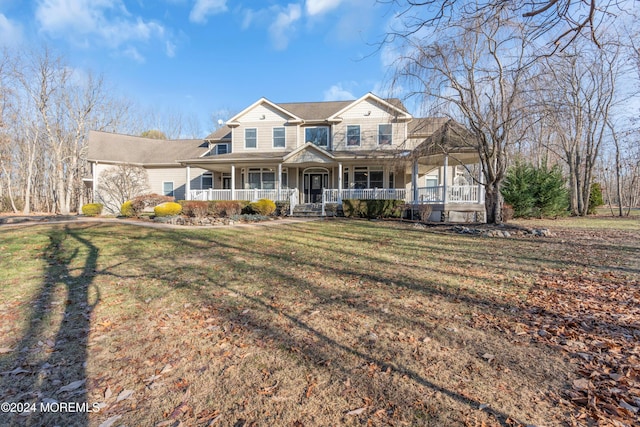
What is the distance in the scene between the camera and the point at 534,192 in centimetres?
1834

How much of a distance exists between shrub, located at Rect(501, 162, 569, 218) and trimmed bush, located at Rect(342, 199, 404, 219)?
7.54 metres

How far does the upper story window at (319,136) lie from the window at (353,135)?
1470 mm

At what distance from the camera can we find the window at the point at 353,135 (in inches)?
773

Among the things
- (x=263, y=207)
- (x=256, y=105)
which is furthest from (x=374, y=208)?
(x=256, y=105)

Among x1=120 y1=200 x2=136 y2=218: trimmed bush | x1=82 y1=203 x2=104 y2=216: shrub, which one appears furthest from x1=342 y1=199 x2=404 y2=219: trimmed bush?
x1=82 y1=203 x2=104 y2=216: shrub

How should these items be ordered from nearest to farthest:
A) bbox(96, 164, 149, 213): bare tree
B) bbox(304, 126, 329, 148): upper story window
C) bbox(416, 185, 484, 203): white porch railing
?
bbox(416, 185, 484, 203): white porch railing < bbox(304, 126, 329, 148): upper story window < bbox(96, 164, 149, 213): bare tree

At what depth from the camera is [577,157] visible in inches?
923

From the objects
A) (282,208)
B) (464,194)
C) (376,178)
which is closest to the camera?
(464,194)

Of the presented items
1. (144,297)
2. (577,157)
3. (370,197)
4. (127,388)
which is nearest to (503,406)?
(127,388)

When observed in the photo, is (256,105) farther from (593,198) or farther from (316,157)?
(593,198)

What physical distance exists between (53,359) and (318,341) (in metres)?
2.45

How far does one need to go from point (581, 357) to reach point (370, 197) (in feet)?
49.7

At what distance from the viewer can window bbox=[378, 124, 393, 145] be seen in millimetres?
19172

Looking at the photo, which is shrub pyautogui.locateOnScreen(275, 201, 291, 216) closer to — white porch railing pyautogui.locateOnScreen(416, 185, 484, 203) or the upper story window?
the upper story window
